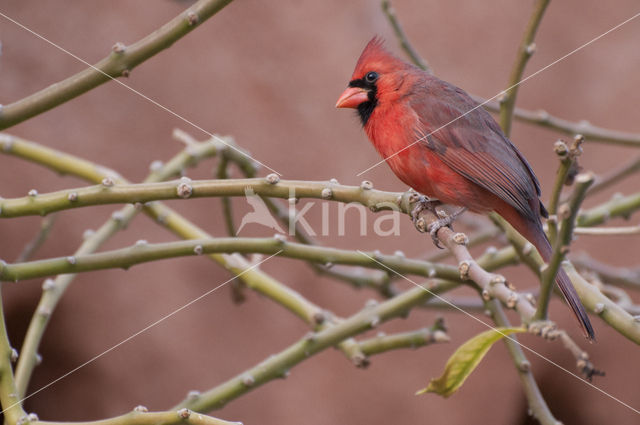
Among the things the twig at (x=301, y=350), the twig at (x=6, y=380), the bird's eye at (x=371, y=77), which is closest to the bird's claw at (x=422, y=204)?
the twig at (x=301, y=350)

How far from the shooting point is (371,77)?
1.60 meters

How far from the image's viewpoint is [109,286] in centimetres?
296

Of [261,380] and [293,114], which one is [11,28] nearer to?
[293,114]

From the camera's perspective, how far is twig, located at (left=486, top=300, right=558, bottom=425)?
4.09 feet

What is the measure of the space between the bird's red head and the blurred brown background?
4.68ft

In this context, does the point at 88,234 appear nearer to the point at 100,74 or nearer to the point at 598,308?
the point at 100,74

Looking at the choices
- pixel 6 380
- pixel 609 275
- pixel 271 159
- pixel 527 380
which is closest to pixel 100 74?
pixel 6 380

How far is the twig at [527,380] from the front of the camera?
125cm

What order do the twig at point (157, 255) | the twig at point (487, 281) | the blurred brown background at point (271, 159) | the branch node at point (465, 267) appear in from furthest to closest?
1. the blurred brown background at point (271, 159)
2. the twig at point (157, 255)
3. the branch node at point (465, 267)
4. the twig at point (487, 281)

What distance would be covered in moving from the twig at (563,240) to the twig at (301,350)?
1.72ft

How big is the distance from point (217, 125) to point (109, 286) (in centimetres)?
78

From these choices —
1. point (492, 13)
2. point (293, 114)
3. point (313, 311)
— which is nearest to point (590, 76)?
point (492, 13)

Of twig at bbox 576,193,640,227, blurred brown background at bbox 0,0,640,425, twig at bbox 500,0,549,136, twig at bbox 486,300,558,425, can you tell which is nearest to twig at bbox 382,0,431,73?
twig at bbox 500,0,549,136

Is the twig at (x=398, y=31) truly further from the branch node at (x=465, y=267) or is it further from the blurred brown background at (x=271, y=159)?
the blurred brown background at (x=271, y=159)
